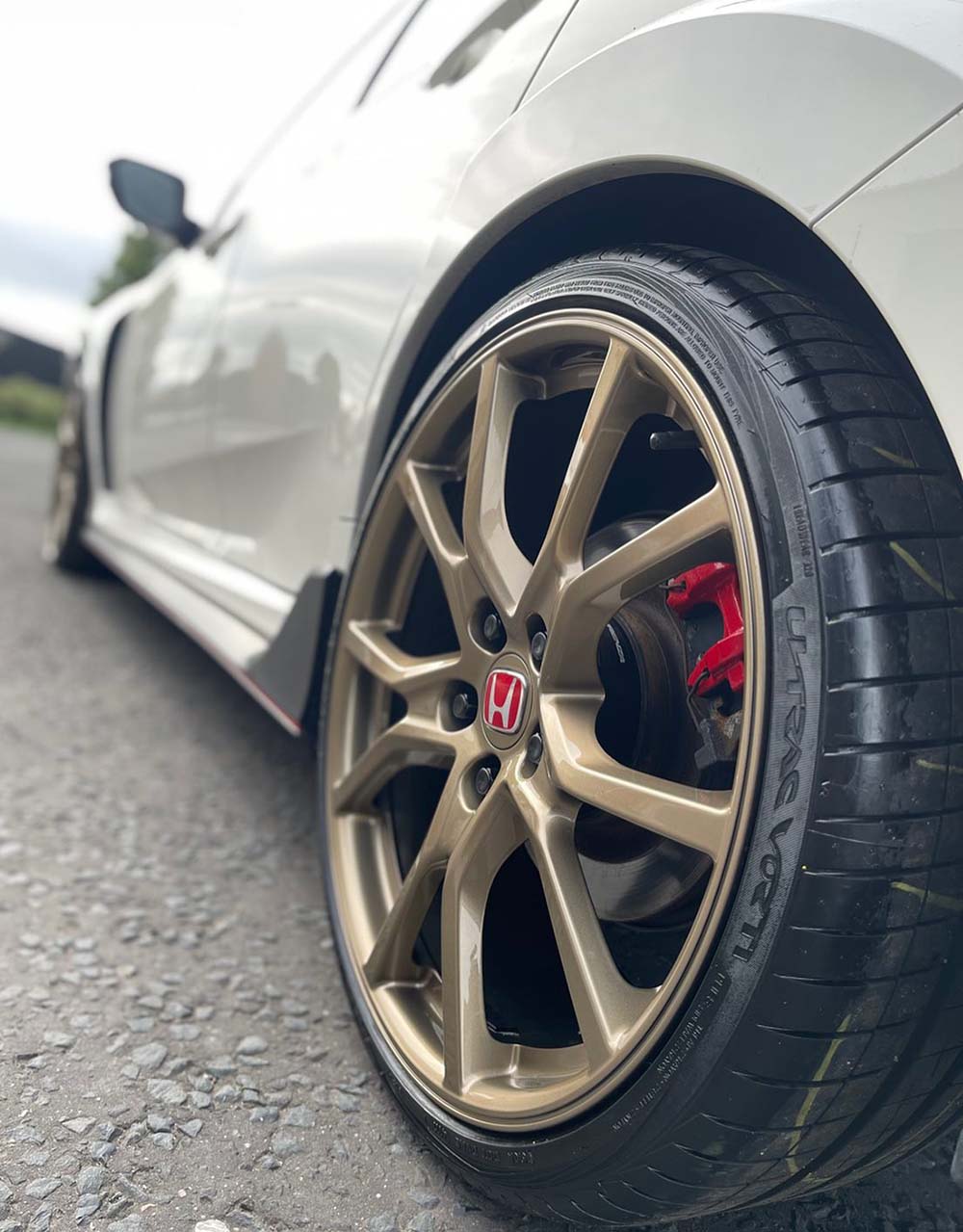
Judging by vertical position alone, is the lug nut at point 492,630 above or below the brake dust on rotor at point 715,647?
below

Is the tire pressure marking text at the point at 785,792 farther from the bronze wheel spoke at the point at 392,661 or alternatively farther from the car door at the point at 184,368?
the car door at the point at 184,368

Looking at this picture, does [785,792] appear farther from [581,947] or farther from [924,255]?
[924,255]

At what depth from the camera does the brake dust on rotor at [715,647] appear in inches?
41.2

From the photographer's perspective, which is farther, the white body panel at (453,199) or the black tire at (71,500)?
the black tire at (71,500)

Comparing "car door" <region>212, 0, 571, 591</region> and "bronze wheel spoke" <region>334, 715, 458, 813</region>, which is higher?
"car door" <region>212, 0, 571, 591</region>

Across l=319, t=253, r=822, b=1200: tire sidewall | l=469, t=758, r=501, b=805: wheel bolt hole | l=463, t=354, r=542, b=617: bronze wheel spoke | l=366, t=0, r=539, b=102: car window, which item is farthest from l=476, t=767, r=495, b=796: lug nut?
l=366, t=0, r=539, b=102: car window

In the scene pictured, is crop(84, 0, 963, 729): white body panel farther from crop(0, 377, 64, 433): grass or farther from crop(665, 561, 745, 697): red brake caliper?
crop(0, 377, 64, 433): grass

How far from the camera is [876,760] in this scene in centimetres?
81

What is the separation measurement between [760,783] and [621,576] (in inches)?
10.3

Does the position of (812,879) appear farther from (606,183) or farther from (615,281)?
(606,183)

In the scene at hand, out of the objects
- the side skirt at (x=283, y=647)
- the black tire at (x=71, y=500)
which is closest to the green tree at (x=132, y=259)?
the black tire at (x=71, y=500)

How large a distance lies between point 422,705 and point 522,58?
2.71 ft

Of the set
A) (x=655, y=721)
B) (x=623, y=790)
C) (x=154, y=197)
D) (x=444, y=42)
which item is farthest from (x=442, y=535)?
(x=154, y=197)

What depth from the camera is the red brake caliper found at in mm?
1036
